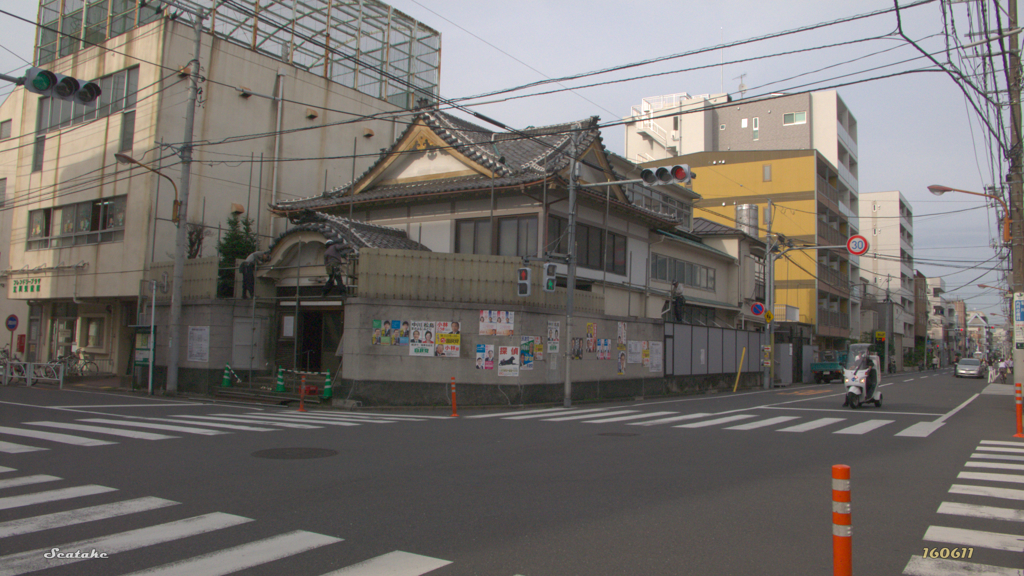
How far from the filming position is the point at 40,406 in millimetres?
17594

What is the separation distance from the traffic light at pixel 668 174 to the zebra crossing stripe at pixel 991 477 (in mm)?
8821

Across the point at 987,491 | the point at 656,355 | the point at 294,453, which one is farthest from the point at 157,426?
the point at 656,355

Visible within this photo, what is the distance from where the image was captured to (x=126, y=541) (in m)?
5.54

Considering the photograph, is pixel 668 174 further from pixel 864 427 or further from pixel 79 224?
pixel 79 224

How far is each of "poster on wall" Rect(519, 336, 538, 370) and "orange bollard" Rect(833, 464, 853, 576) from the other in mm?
16317

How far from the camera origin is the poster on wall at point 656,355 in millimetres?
26578

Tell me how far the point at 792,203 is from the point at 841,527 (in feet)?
168

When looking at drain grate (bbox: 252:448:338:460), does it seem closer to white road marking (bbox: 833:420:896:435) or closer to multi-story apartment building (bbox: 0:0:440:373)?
white road marking (bbox: 833:420:896:435)

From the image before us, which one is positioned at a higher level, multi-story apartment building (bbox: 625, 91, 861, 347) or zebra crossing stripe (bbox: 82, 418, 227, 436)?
multi-story apartment building (bbox: 625, 91, 861, 347)

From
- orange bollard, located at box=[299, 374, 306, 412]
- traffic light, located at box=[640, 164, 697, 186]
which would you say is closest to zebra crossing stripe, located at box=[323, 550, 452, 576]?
traffic light, located at box=[640, 164, 697, 186]

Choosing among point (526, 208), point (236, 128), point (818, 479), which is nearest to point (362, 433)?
point (818, 479)

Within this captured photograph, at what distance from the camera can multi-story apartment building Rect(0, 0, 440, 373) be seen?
87.2 feet

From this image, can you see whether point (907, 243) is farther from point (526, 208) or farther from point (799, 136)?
point (526, 208)

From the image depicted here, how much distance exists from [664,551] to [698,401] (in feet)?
62.8
